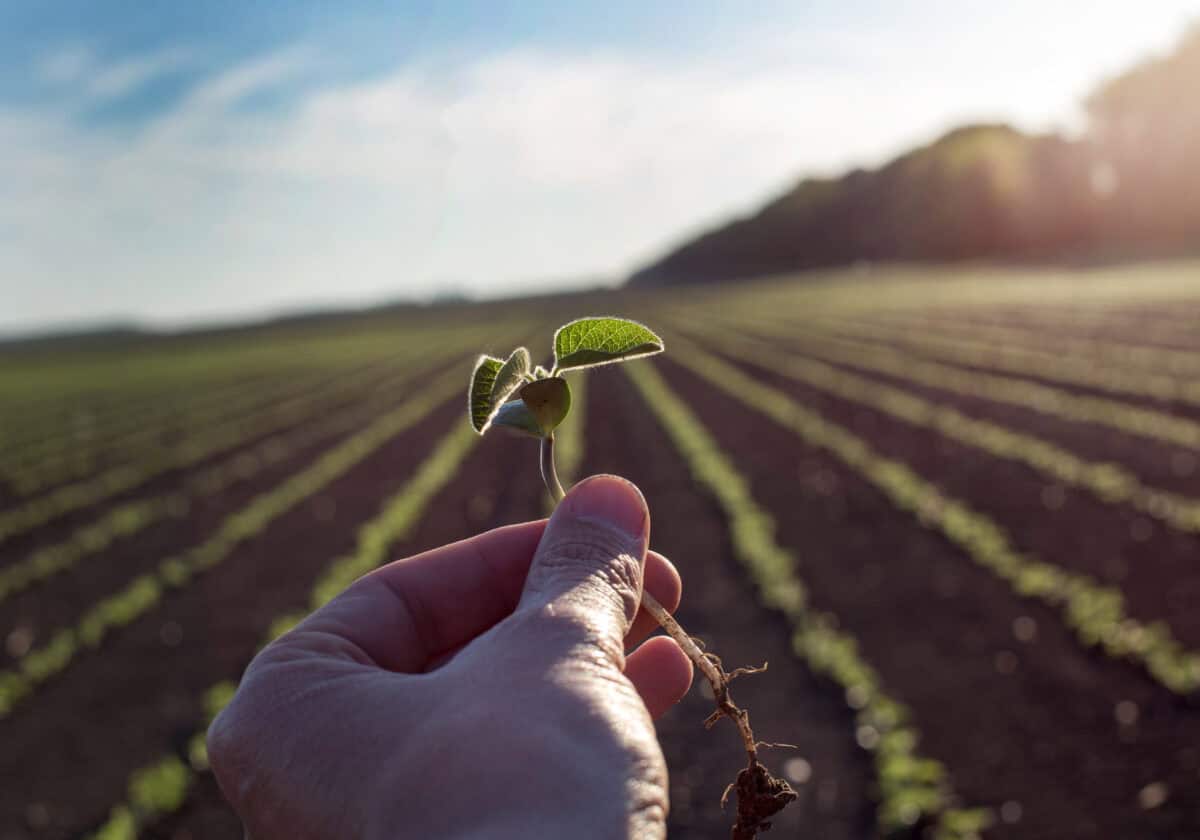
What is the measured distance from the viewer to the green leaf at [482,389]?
4.58ft

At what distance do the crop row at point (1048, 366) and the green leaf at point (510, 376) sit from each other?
1420 cm

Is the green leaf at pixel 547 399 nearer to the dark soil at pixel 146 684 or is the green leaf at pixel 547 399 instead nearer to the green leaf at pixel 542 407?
the green leaf at pixel 542 407

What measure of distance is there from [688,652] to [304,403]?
73.5 feet

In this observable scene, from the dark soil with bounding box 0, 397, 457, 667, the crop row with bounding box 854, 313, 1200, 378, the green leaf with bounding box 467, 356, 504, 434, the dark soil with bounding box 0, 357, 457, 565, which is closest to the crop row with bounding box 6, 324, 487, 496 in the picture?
the dark soil with bounding box 0, 357, 457, 565

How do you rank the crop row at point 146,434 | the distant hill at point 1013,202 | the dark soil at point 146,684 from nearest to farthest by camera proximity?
the dark soil at point 146,684, the crop row at point 146,434, the distant hill at point 1013,202

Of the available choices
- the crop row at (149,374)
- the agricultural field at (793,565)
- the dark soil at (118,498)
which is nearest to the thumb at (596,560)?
the agricultural field at (793,565)

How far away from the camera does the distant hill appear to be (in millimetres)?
75562

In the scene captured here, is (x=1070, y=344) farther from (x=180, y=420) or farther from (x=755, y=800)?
(x=755, y=800)

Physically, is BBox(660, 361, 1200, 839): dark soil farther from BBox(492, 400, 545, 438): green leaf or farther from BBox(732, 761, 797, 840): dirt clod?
BBox(492, 400, 545, 438): green leaf

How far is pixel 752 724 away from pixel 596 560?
4.53m

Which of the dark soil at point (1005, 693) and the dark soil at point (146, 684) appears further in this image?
the dark soil at point (146, 684)

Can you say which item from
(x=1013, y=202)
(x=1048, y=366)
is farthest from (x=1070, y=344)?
(x=1013, y=202)

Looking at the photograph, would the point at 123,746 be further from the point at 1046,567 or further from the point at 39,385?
the point at 39,385

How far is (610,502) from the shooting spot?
1.59 m
